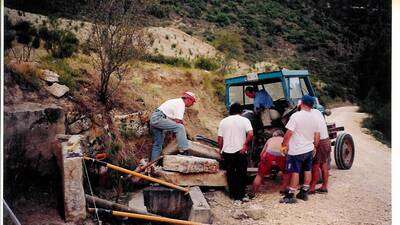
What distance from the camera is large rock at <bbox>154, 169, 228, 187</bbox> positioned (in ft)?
16.8

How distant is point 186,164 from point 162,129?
0.57 m

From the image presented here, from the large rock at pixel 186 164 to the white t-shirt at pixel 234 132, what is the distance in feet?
0.93

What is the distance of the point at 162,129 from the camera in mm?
5488

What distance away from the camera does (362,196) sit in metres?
5.05

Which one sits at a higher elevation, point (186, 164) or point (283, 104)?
point (283, 104)

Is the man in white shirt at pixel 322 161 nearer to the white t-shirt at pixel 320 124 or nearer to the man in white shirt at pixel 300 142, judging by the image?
the white t-shirt at pixel 320 124

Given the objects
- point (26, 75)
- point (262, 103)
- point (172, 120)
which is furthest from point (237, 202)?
point (26, 75)

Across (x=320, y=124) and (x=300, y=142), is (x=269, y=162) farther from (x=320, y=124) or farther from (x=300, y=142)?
(x=320, y=124)

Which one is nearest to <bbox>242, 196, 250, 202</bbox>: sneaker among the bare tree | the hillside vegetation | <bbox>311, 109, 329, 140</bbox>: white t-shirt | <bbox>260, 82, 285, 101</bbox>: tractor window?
<bbox>311, 109, 329, 140</bbox>: white t-shirt

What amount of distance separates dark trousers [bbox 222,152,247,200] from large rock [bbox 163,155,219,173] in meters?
0.26

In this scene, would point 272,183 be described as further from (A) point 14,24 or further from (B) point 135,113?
(A) point 14,24

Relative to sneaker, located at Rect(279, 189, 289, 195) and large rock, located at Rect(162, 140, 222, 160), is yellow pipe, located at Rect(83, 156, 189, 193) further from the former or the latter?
sneaker, located at Rect(279, 189, 289, 195)
